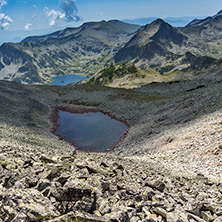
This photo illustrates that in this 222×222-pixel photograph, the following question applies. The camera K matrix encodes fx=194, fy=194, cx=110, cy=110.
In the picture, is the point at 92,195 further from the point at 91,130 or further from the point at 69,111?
Answer: the point at 69,111

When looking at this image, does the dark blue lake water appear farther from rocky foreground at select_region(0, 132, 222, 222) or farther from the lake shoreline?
rocky foreground at select_region(0, 132, 222, 222)

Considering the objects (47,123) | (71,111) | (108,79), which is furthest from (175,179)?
(108,79)

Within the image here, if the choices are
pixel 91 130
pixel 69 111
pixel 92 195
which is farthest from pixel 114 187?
pixel 69 111

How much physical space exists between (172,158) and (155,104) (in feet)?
143

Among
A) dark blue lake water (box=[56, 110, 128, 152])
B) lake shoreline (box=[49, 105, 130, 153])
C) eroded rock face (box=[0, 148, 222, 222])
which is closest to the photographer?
eroded rock face (box=[0, 148, 222, 222])

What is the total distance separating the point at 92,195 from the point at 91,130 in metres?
51.6

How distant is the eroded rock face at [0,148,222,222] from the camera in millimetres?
11125

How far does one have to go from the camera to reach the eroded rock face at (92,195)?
1112 cm

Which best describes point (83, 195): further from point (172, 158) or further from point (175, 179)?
point (172, 158)

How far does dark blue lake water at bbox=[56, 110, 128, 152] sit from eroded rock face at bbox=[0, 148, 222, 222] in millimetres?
34759

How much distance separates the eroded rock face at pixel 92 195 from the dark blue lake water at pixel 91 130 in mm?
34759

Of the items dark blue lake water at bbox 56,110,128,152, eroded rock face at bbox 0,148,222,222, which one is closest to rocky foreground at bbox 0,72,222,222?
eroded rock face at bbox 0,148,222,222

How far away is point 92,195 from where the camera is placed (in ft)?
42.5

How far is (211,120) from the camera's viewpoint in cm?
3416
